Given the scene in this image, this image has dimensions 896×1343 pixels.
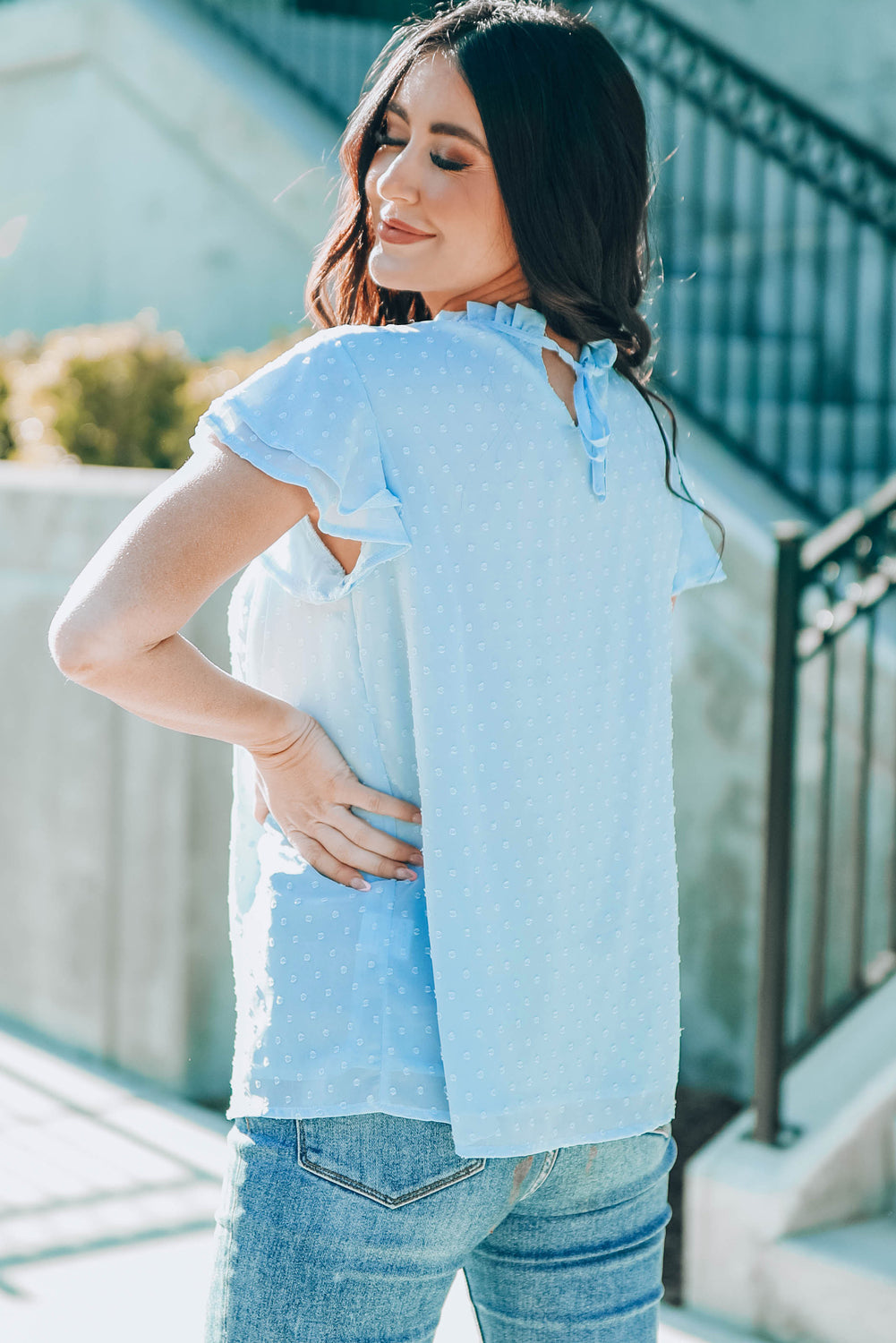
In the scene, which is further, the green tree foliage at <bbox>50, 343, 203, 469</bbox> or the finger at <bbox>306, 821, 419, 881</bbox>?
the green tree foliage at <bbox>50, 343, 203, 469</bbox>

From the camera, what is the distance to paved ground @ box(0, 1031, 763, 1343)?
118 inches

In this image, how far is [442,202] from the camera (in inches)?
53.4

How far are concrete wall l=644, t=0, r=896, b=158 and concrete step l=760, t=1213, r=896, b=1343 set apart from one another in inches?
229

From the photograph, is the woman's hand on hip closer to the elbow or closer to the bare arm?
the bare arm

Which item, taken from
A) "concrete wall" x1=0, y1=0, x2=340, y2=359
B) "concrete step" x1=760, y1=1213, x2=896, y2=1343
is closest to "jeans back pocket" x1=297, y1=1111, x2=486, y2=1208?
"concrete step" x1=760, y1=1213, x2=896, y2=1343

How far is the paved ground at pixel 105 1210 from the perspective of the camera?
3004 millimetres

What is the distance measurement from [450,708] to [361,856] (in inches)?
6.3

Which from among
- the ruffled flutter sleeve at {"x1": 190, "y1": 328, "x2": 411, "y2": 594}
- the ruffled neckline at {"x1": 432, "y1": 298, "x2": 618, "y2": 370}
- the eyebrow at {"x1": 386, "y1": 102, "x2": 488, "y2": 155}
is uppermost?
the eyebrow at {"x1": 386, "y1": 102, "x2": 488, "y2": 155}

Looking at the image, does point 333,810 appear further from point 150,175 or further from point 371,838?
point 150,175

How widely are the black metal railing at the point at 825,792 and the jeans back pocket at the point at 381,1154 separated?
6.26ft

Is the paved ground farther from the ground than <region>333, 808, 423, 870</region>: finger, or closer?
closer

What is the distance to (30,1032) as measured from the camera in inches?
170

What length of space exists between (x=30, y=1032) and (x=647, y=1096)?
327 cm

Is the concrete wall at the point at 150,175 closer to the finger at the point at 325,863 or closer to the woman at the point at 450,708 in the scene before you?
the woman at the point at 450,708
